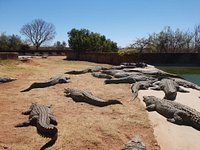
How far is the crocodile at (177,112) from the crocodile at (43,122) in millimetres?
2584

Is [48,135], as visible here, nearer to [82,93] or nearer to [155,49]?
[82,93]

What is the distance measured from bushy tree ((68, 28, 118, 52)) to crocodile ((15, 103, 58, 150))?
22162mm

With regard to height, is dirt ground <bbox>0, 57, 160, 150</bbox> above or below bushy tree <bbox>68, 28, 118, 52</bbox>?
below

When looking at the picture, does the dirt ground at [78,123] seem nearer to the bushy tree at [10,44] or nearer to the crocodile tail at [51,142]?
the crocodile tail at [51,142]

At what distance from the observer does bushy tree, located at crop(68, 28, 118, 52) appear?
94.0ft

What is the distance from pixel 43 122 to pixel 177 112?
2.95 meters

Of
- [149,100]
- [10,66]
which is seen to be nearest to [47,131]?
[149,100]

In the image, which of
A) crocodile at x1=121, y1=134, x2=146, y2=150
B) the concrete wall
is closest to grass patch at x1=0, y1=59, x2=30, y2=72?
the concrete wall

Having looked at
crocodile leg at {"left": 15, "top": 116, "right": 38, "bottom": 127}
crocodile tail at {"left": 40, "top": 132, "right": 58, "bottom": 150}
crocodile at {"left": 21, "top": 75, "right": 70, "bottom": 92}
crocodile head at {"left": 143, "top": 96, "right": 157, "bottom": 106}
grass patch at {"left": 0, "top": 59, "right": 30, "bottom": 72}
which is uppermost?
grass patch at {"left": 0, "top": 59, "right": 30, "bottom": 72}

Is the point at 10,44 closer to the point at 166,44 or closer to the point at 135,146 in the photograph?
the point at 166,44

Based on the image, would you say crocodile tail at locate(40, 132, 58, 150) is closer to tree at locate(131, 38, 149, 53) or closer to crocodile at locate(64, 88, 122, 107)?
crocodile at locate(64, 88, 122, 107)

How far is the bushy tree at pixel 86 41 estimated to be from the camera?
28.6 metres

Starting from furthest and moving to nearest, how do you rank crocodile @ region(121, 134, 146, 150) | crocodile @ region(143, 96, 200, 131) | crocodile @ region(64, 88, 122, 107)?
crocodile @ region(64, 88, 122, 107) → crocodile @ region(143, 96, 200, 131) → crocodile @ region(121, 134, 146, 150)

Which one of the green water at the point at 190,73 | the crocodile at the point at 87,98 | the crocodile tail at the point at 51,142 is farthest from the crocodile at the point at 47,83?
the green water at the point at 190,73
